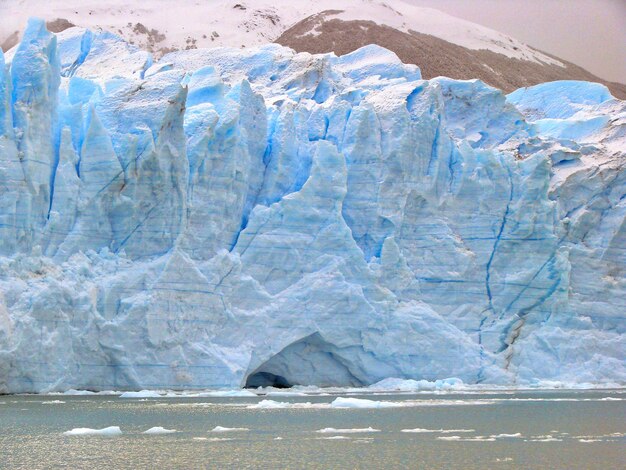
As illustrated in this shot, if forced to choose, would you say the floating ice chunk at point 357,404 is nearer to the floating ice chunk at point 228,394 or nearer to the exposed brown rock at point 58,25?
the floating ice chunk at point 228,394

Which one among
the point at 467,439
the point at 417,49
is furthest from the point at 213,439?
the point at 417,49

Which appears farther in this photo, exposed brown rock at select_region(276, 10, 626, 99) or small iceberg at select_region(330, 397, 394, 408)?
exposed brown rock at select_region(276, 10, 626, 99)

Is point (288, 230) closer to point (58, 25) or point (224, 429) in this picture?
point (224, 429)

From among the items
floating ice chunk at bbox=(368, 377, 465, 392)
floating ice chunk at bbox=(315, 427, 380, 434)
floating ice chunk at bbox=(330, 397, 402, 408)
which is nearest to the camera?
floating ice chunk at bbox=(315, 427, 380, 434)

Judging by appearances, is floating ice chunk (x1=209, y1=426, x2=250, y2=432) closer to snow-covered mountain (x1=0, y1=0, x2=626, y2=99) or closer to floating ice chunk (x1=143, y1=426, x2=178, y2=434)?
floating ice chunk (x1=143, y1=426, x2=178, y2=434)

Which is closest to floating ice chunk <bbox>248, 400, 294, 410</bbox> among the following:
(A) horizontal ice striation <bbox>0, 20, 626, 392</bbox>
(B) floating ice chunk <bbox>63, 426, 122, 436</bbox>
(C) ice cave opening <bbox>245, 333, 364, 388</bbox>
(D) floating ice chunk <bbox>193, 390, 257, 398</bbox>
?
(D) floating ice chunk <bbox>193, 390, 257, 398</bbox>

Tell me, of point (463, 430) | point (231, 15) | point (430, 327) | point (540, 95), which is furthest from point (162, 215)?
point (231, 15)
